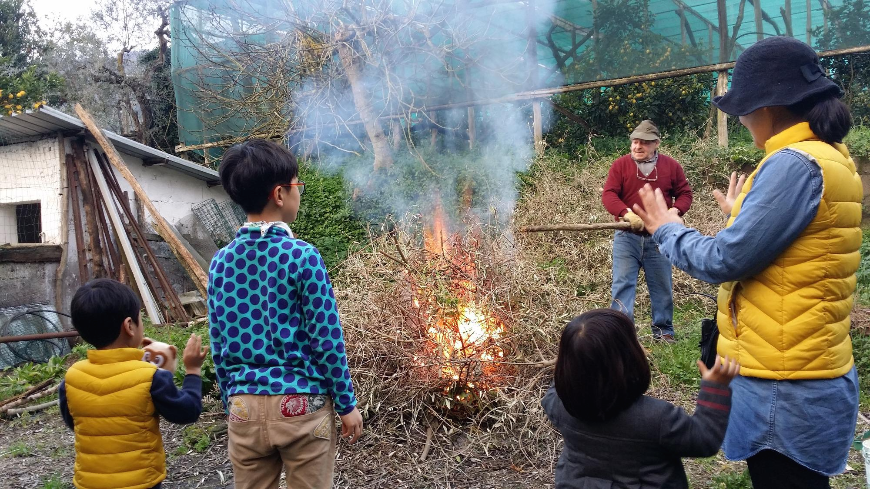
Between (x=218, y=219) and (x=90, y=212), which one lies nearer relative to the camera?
(x=90, y=212)

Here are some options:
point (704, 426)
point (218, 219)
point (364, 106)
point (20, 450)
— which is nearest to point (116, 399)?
point (704, 426)

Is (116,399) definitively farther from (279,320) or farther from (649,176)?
(649,176)

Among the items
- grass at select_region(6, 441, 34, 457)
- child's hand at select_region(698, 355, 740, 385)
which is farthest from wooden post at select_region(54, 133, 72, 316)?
child's hand at select_region(698, 355, 740, 385)

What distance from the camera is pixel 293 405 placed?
218 cm

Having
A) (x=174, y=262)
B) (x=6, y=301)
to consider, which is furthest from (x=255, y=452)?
(x=174, y=262)

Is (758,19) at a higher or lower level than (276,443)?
higher

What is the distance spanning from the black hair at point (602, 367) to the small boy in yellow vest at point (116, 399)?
145cm

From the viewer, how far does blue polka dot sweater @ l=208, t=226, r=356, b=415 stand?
7.24ft

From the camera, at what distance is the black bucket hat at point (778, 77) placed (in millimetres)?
1806

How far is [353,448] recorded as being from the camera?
3949 mm

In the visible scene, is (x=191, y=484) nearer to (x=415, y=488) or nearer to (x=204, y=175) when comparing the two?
(x=415, y=488)

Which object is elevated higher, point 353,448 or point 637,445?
point 637,445

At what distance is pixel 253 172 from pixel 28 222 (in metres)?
10.5

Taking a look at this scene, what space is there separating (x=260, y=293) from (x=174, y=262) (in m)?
9.70
